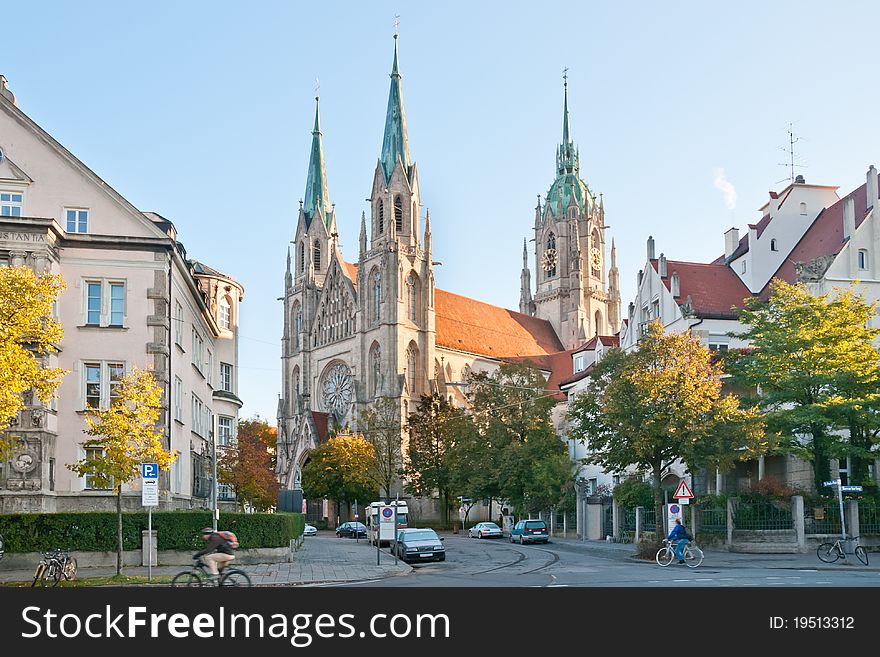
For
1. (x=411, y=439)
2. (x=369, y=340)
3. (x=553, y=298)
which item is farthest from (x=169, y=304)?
(x=553, y=298)

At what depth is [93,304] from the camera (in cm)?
3659

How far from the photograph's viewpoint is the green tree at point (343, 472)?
8588 cm

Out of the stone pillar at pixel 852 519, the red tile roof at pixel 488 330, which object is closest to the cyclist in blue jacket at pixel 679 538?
the stone pillar at pixel 852 519

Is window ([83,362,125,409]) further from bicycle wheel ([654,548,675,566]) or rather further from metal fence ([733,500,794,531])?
metal fence ([733,500,794,531])

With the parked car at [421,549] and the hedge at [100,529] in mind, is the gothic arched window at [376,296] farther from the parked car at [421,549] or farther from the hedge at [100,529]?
the hedge at [100,529]

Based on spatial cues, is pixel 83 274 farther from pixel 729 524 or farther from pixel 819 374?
pixel 819 374

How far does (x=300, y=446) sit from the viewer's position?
108 m

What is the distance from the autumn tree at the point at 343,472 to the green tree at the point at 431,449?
333 centimetres

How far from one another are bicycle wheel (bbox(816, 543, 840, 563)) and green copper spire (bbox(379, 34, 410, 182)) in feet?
270

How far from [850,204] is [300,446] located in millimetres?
69215

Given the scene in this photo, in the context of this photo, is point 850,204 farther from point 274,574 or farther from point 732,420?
point 274,574

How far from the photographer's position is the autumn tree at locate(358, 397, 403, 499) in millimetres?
91000

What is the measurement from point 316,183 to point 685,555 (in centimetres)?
10458

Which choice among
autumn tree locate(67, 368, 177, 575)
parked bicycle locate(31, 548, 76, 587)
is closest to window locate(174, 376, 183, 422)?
autumn tree locate(67, 368, 177, 575)
